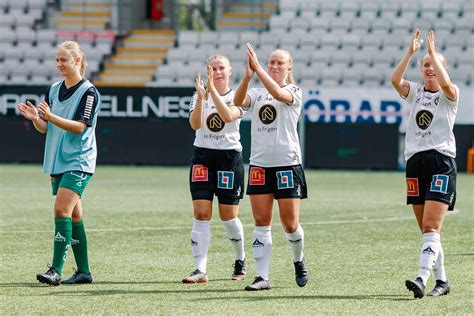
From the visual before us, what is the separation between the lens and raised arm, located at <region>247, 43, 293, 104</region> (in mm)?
8281

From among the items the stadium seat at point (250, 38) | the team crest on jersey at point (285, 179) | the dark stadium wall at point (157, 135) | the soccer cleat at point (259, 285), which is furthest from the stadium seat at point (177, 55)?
the soccer cleat at point (259, 285)

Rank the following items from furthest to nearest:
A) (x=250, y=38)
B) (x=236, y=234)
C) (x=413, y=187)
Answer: (x=250, y=38) → (x=236, y=234) → (x=413, y=187)

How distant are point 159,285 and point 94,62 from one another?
22.6m

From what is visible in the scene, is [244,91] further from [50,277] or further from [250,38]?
[250,38]

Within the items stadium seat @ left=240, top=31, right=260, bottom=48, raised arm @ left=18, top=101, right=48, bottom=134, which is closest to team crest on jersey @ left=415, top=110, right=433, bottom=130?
raised arm @ left=18, top=101, right=48, bottom=134

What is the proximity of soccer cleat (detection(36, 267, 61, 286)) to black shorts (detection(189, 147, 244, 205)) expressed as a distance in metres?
1.30

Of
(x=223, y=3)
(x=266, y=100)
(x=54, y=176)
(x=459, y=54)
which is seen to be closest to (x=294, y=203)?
(x=266, y=100)

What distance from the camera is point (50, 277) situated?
8789mm

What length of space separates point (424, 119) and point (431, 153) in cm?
27

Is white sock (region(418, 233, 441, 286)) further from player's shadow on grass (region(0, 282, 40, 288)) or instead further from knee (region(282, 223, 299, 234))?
player's shadow on grass (region(0, 282, 40, 288))

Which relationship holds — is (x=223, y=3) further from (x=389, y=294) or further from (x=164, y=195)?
(x=389, y=294)

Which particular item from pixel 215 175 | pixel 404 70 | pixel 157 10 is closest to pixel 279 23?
pixel 157 10

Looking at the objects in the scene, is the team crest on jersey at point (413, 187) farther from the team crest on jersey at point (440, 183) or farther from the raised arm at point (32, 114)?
the raised arm at point (32, 114)

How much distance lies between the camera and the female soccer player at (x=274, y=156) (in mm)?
8742
